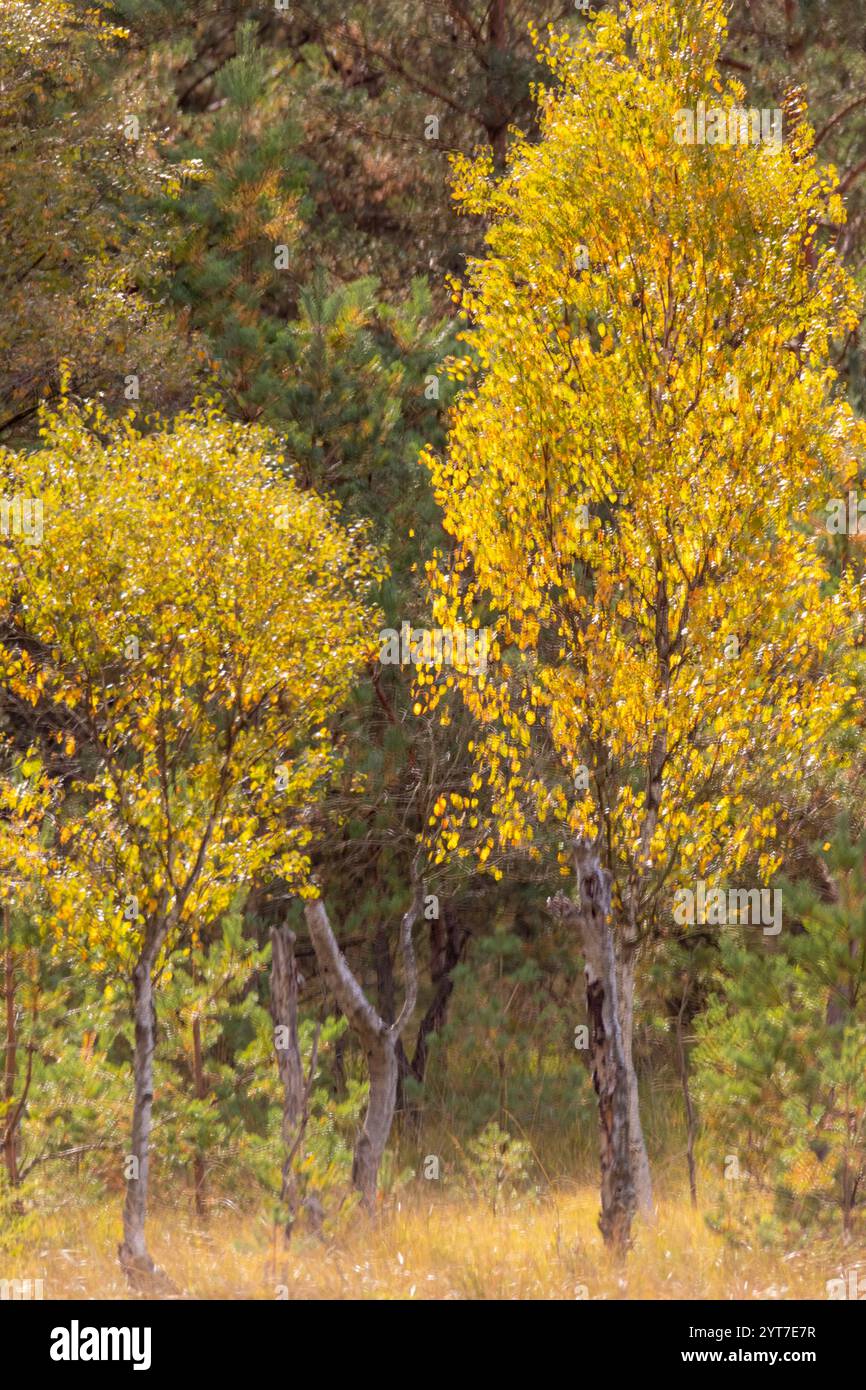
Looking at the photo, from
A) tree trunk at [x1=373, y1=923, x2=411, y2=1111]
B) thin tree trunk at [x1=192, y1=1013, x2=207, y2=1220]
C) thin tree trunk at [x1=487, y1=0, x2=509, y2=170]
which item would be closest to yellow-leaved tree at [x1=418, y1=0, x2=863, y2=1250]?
thin tree trunk at [x1=192, y1=1013, x2=207, y2=1220]

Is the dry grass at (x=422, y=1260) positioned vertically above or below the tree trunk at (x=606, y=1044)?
below

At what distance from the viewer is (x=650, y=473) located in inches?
480

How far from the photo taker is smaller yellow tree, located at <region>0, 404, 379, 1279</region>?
37.8 ft

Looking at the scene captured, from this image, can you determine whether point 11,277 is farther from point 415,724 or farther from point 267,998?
point 267,998

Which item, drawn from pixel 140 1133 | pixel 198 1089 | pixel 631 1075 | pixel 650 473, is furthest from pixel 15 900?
pixel 650 473

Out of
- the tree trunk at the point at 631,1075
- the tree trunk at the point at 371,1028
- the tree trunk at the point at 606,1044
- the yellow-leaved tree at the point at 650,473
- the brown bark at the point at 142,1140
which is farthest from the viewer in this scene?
the tree trunk at the point at 371,1028

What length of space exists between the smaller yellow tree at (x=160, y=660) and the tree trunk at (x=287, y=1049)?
66cm

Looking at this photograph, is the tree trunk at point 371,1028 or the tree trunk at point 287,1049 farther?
the tree trunk at point 371,1028

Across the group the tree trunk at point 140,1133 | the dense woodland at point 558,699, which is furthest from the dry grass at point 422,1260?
the tree trunk at point 140,1133

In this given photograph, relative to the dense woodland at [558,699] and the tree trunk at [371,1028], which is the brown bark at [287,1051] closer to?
the dense woodland at [558,699]

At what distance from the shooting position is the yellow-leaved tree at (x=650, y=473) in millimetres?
12055

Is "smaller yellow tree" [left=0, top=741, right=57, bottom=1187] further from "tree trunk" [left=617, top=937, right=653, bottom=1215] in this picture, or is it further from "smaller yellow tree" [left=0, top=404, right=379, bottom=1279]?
"tree trunk" [left=617, top=937, right=653, bottom=1215]

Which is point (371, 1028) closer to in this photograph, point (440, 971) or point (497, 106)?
point (440, 971)

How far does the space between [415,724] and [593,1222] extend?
5.88 meters
